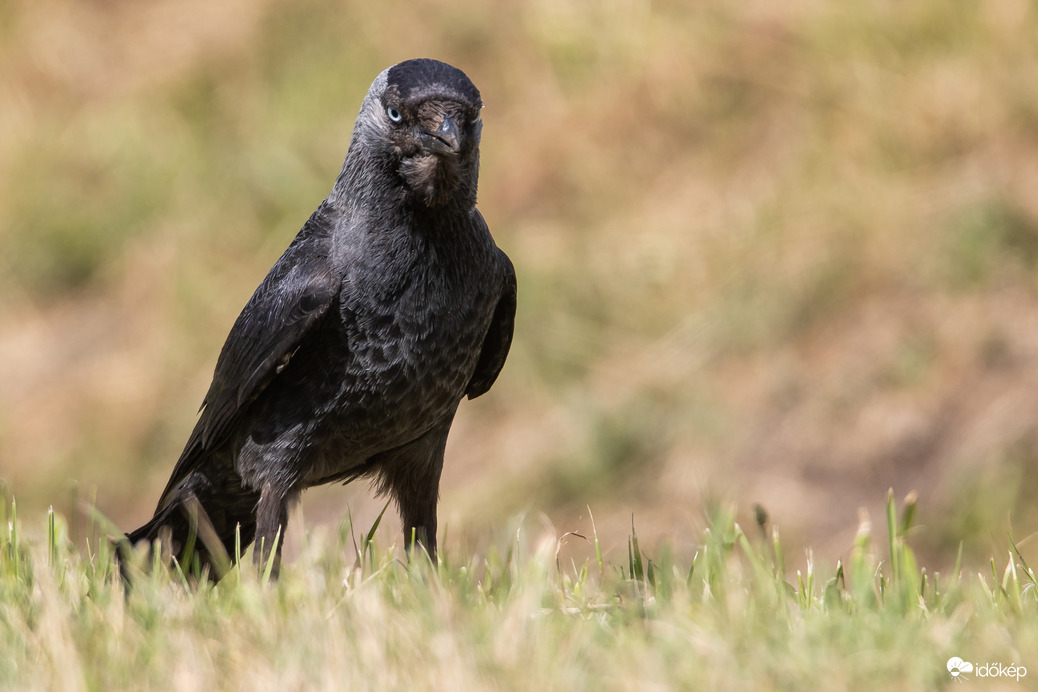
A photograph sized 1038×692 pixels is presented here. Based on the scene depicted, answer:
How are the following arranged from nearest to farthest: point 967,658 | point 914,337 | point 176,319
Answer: point 967,658 < point 914,337 < point 176,319

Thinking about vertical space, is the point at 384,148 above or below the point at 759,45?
below

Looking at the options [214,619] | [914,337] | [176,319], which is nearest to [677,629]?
[214,619]

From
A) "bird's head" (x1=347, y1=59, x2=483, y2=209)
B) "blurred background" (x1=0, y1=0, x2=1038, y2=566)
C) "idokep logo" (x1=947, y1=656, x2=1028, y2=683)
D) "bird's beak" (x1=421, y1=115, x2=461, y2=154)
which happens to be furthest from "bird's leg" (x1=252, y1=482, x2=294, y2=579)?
"idokep logo" (x1=947, y1=656, x2=1028, y2=683)

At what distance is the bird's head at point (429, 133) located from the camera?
146 inches

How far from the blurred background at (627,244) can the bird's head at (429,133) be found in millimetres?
2025

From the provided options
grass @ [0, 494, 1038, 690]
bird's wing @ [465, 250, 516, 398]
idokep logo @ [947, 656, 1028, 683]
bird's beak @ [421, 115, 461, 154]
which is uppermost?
bird's beak @ [421, 115, 461, 154]

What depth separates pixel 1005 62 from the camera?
24.8ft

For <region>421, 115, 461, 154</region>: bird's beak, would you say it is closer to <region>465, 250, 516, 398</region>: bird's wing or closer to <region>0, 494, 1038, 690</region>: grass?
<region>465, 250, 516, 398</region>: bird's wing

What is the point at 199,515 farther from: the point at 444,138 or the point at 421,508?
the point at 444,138

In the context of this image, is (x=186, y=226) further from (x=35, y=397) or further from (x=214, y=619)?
(x=214, y=619)

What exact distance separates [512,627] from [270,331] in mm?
1693

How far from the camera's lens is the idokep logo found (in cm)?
232

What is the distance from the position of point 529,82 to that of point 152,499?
4402 mm

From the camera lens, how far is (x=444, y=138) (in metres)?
3.66
